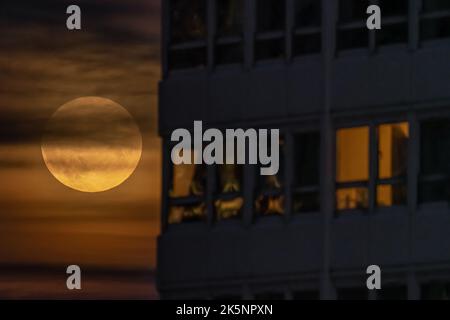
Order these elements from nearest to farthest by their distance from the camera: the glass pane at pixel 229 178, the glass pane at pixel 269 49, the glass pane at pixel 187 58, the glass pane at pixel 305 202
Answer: the glass pane at pixel 305 202
the glass pane at pixel 269 49
the glass pane at pixel 229 178
the glass pane at pixel 187 58

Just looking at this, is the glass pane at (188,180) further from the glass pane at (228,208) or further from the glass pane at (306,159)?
the glass pane at (306,159)

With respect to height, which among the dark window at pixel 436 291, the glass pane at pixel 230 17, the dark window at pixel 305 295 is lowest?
the dark window at pixel 436 291

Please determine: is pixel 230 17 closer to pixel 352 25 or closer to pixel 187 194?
pixel 352 25

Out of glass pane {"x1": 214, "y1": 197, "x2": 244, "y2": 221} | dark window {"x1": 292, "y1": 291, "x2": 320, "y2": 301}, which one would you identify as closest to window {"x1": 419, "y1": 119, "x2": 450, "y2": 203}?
dark window {"x1": 292, "y1": 291, "x2": 320, "y2": 301}

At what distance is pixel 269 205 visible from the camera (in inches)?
1950

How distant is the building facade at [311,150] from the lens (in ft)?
152

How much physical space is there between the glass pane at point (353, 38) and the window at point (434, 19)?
A: 150 centimetres

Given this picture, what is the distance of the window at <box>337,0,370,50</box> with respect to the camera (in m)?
47.8

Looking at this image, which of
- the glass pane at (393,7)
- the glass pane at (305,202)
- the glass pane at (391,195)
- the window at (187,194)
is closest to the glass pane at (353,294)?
the glass pane at (391,195)

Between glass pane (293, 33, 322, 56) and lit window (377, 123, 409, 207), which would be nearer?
lit window (377, 123, 409, 207)

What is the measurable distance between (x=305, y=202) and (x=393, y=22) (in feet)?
12.2

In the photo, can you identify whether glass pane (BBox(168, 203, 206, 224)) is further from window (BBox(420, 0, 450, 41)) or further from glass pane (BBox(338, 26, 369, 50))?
window (BBox(420, 0, 450, 41))

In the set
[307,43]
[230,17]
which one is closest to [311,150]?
[307,43]
